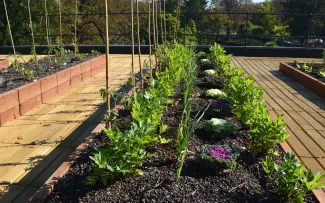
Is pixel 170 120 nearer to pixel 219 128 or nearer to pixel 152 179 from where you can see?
pixel 219 128

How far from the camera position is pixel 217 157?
1992mm

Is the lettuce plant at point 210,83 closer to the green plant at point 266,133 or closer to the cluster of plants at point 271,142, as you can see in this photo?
the cluster of plants at point 271,142

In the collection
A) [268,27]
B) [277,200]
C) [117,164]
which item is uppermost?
[268,27]

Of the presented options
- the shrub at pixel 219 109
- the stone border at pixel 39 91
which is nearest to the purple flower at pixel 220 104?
the shrub at pixel 219 109

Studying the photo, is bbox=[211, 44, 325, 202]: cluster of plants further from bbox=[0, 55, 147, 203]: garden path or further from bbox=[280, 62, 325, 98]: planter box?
bbox=[280, 62, 325, 98]: planter box

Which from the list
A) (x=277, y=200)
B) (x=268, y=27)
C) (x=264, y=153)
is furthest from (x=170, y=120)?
(x=268, y=27)

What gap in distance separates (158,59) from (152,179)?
320cm

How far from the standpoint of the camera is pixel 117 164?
1780 millimetres

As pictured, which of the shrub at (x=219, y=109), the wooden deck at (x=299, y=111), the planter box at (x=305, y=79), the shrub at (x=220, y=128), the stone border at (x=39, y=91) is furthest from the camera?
the planter box at (x=305, y=79)

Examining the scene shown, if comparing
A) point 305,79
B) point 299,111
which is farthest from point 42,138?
point 305,79

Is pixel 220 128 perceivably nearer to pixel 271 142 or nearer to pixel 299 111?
pixel 271 142

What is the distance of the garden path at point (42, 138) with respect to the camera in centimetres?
226

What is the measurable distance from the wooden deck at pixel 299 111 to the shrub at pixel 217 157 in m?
0.77

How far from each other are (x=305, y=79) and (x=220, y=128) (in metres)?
3.24
